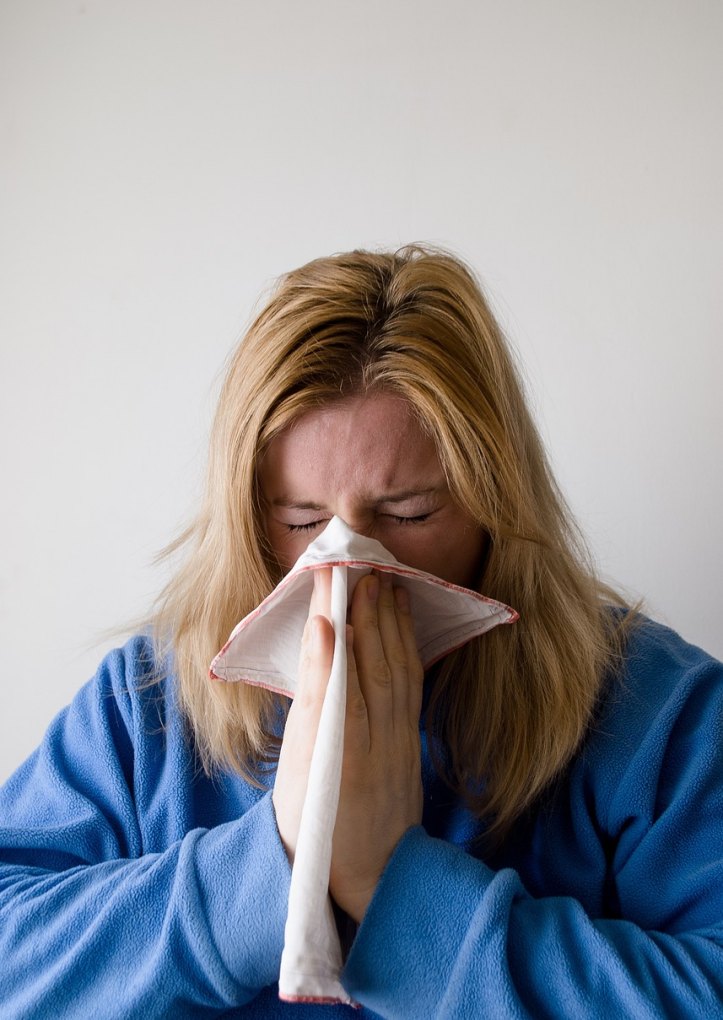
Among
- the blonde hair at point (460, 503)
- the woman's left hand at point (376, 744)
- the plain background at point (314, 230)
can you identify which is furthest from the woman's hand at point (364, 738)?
the plain background at point (314, 230)

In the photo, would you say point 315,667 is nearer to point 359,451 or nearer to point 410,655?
point 410,655

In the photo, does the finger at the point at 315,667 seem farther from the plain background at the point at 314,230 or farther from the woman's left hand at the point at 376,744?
the plain background at the point at 314,230

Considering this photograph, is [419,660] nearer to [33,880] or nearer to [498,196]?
[33,880]

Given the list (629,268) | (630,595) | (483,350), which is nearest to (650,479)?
(630,595)

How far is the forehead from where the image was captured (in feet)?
3.51

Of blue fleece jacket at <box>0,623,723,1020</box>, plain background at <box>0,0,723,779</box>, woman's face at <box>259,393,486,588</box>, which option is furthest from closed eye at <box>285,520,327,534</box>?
plain background at <box>0,0,723,779</box>

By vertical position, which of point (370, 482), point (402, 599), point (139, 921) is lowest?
point (139, 921)

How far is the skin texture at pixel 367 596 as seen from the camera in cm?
98

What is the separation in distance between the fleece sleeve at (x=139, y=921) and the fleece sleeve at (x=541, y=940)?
0.11m

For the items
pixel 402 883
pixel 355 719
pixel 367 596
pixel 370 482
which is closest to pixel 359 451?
pixel 370 482

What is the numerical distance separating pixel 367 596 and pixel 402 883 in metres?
0.26

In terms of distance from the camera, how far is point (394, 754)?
3.33ft

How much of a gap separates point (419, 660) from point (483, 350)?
0.34m

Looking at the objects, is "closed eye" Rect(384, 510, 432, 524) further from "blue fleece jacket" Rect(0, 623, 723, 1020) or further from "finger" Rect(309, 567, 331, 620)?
"blue fleece jacket" Rect(0, 623, 723, 1020)
